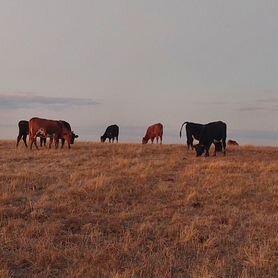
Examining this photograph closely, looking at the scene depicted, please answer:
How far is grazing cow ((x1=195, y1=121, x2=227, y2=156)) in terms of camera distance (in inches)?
954

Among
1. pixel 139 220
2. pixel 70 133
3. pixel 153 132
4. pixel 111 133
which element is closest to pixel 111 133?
pixel 111 133

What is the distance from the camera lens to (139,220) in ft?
36.8

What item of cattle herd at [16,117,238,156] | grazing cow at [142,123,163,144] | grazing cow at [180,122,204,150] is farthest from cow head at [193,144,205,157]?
grazing cow at [142,123,163,144]

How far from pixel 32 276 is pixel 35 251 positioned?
37.7 inches

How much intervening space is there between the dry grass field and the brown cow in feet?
25.3

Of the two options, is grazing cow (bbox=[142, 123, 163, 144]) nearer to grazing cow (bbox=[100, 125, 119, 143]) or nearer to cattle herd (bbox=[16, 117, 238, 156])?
grazing cow (bbox=[100, 125, 119, 143])

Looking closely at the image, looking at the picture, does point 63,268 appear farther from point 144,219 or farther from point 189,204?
point 189,204

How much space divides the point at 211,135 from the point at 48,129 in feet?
27.9

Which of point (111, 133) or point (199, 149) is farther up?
point (111, 133)

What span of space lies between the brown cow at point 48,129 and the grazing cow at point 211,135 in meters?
6.98

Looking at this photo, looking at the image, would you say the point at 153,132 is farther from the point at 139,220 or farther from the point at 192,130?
the point at 139,220

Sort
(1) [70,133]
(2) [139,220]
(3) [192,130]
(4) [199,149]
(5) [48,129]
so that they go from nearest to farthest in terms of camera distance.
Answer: (2) [139,220] < (4) [199,149] < (3) [192,130] < (5) [48,129] < (1) [70,133]

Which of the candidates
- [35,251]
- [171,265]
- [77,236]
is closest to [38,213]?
[77,236]

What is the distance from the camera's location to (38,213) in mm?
11273
